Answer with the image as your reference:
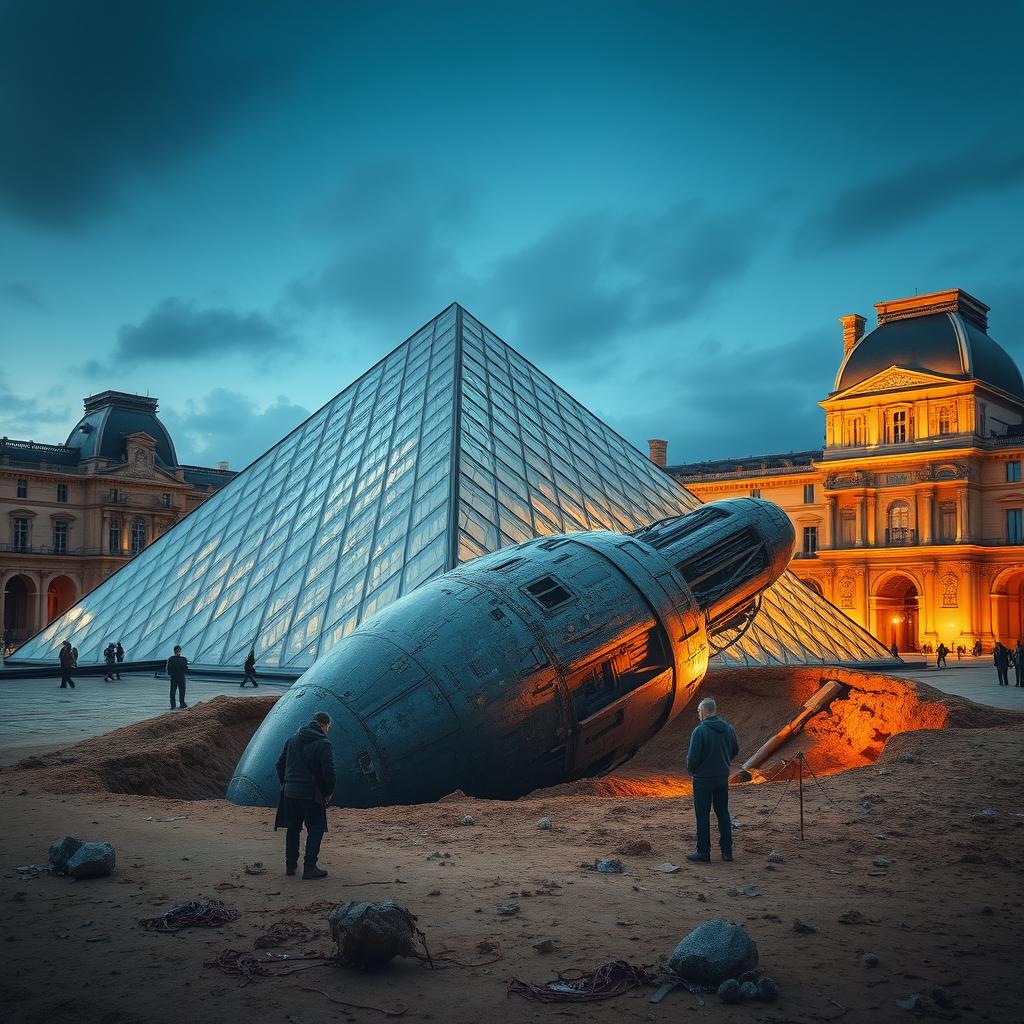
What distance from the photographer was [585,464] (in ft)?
114

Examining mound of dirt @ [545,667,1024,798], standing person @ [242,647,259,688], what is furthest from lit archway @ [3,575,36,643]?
mound of dirt @ [545,667,1024,798]

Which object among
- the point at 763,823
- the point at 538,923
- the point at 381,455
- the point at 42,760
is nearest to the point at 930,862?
the point at 763,823

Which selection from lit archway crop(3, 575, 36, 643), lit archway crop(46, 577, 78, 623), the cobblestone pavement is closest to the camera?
the cobblestone pavement

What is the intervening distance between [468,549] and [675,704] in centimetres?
1231

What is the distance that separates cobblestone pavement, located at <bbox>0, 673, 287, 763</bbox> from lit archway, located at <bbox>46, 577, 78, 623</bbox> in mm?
56881

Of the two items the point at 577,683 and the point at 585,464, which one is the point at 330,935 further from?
the point at 585,464

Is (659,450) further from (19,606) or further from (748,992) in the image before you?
(748,992)

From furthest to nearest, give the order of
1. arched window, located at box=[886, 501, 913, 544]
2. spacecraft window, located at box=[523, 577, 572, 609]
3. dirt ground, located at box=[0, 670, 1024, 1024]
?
arched window, located at box=[886, 501, 913, 544] → spacecraft window, located at box=[523, 577, 572, 609] → dirt ground, located at box=[0, 670, 1024, 1024]

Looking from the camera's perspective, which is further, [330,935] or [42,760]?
[42,760]

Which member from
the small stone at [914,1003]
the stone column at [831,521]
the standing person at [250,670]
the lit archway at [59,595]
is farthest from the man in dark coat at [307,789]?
the lit archway at [59,595]

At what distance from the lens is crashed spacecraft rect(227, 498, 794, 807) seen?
1111 cm

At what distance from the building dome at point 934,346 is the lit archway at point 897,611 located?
1621cm

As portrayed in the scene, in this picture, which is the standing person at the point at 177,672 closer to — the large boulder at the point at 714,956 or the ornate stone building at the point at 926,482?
the large boulder at the point at 714,956

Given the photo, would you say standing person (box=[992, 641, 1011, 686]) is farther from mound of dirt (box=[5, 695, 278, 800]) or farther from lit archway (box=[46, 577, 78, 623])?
lit archway (box=[46, 577, 78, 623])
